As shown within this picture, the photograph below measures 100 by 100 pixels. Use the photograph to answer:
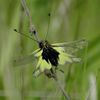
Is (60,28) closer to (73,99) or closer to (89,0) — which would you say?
(89,0)

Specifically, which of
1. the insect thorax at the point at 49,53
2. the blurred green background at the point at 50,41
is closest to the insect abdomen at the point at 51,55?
the insect thorax at the point at 49,53

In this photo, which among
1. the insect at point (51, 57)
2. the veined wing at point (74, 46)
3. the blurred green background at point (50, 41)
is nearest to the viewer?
the insect at point (51, 57)

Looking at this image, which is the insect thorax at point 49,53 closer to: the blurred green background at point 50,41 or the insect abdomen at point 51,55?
the insect abdomen at point 51,55

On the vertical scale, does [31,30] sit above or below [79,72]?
above

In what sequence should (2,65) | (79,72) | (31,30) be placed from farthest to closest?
(2,65)
(79,72)
(31,30)

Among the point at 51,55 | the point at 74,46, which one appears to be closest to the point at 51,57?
the point at 51,55

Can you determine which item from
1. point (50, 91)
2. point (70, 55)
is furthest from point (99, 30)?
point (70, 55)

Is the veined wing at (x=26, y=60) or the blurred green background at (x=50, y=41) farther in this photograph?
the blurred green background at (x=50, y=41)
